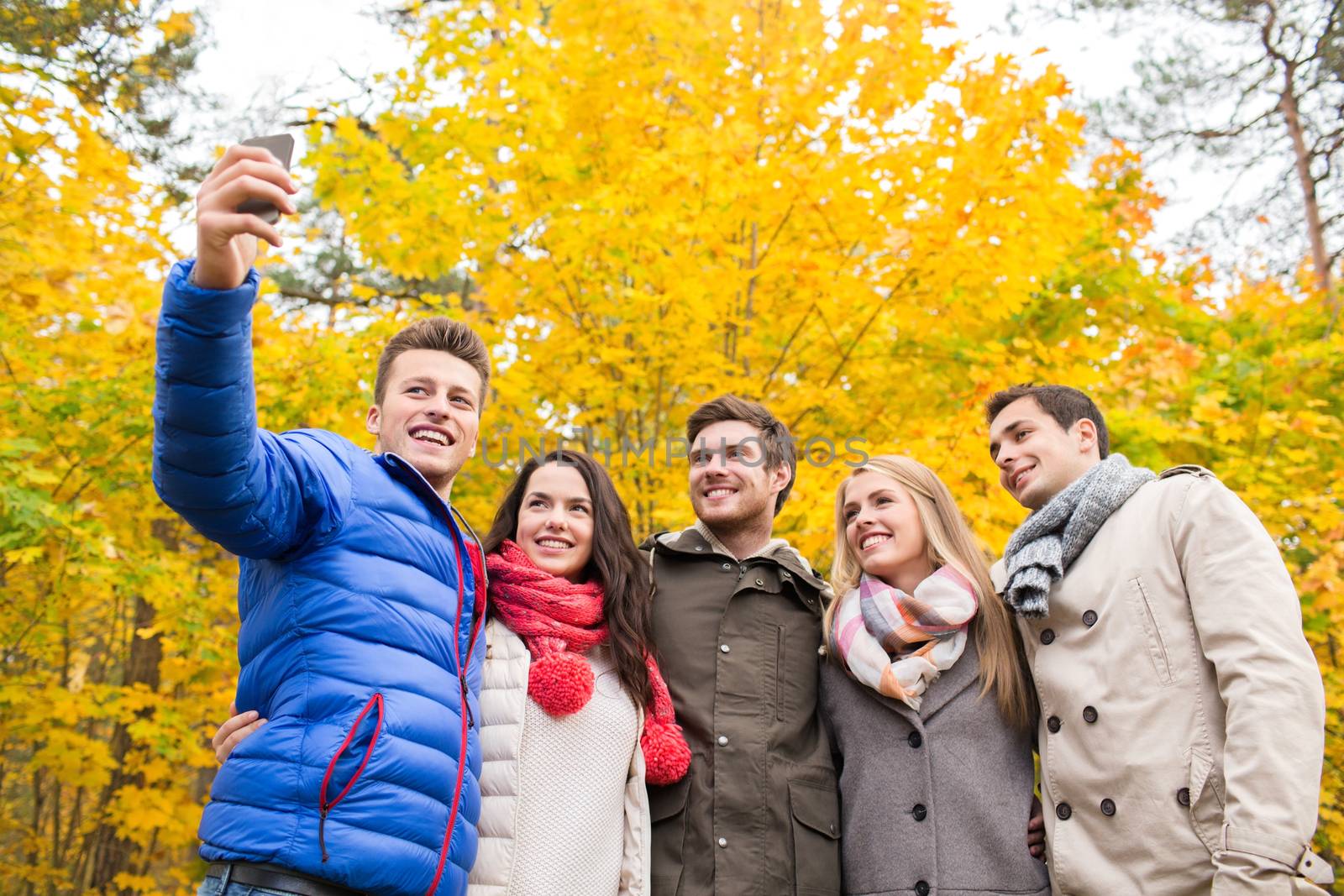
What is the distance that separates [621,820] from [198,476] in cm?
141

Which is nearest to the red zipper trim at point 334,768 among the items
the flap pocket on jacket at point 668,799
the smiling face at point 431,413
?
the smiling face at point 431,413

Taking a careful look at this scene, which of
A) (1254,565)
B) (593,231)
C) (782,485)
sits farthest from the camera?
(593,231)

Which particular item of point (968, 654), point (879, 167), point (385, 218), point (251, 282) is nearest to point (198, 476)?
point (251, 282)

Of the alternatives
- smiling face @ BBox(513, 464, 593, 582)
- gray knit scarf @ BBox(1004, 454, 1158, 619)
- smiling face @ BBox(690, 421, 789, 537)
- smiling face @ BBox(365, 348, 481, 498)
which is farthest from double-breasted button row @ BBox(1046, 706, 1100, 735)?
smiling face @ BBox(365, 348, 481, 498)

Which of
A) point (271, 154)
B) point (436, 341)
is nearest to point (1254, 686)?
point (436, 341)

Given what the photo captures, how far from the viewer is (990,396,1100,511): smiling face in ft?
9.12

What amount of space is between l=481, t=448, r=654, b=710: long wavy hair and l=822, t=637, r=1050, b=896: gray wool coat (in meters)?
0.65

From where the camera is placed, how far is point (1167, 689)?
222cm

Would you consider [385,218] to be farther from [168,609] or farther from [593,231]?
[168,609]

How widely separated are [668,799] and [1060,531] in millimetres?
1307

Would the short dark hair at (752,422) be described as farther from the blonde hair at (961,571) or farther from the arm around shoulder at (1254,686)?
the arm around shoulder at (1254,686)

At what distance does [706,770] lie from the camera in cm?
254

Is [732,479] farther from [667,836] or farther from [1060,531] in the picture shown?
[667,836]

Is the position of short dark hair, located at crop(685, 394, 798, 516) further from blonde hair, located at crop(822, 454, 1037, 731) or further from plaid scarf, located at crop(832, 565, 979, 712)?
plaid scarf, located at crop(832, 565, 979, 712)
